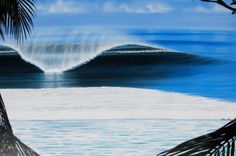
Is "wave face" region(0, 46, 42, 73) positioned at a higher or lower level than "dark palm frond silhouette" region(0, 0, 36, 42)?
lower

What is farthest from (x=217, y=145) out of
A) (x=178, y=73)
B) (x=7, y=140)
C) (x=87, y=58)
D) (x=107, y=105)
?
(x=7, y=140)

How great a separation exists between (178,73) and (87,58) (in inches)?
14.4

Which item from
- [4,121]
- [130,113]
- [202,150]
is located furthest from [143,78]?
[4,121]

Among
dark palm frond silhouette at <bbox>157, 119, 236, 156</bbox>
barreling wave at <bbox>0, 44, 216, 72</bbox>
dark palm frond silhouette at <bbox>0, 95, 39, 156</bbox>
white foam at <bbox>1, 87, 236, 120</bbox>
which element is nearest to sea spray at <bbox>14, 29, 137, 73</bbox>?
barreling wave at <bbox>0, 44, 216, 72</bbox>

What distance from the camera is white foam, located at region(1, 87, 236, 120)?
5.82ft

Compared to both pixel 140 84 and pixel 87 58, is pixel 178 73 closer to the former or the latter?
pixel 140 84

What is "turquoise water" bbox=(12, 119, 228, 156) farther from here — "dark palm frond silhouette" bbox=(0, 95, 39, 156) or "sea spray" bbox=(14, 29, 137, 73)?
"sea spray" bbox=(14, 29, 137, 73)

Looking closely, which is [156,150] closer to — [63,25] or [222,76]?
[222,76]

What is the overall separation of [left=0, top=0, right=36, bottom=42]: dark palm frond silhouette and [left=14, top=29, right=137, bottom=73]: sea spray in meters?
0.05

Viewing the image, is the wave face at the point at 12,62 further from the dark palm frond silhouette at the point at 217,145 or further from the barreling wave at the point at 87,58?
the dark palm frond silhouette at the point at 217,145

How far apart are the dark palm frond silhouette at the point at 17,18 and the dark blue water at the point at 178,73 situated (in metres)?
0.17

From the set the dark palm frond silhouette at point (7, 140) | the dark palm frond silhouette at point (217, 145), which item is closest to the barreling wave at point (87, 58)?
the dark palm frond silhouette at point (7, 140)

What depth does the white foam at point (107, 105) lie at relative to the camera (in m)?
1.78

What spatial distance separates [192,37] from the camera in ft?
5.85
